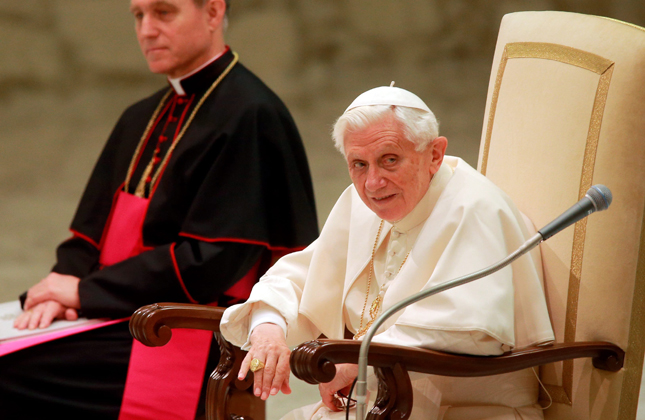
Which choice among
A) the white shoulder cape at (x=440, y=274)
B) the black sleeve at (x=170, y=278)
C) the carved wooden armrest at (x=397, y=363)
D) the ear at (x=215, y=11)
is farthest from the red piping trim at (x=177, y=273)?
the carved wooden armrest at (x=397, y=363)

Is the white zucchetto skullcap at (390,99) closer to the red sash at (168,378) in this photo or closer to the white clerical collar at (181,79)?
the red sash at (168,378)

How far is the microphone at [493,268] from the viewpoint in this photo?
1.54 metres

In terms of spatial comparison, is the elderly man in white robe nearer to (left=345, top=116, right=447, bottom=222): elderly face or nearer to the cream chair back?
(left=345, top=116, right=447, bottom=222): elderly face

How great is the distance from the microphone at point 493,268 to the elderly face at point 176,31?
2.06 metres

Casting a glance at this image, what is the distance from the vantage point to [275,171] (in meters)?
3.18

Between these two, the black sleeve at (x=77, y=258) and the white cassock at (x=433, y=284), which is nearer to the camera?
the white cassock at (x=433, y=284)

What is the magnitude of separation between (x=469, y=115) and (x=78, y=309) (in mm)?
4915

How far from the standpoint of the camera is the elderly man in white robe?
192cm

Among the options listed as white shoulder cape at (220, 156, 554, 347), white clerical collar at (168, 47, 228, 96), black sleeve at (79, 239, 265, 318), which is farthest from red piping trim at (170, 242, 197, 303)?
white clerical collar at (168, 47, 228, 96)

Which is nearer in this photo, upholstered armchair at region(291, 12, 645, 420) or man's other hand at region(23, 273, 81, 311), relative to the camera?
upholstered armchair at region(291, 12, 645, 420)

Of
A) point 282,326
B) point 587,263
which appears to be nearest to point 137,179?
point 282,326

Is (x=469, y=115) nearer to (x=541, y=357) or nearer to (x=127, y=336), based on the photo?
(x=127, y=336)

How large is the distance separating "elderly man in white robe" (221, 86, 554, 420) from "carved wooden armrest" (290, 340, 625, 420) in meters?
Answer: 0.04

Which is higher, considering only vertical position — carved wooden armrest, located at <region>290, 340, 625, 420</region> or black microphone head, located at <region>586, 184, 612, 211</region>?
black microphone head, located at <region>586, 184, 612, 211</region>
